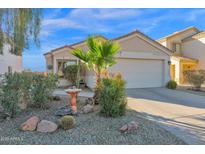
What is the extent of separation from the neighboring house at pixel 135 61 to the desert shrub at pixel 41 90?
7.25 metres

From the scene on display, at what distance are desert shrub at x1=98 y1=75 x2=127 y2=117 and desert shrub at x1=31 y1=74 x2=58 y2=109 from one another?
7.45 feet

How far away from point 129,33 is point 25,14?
9716mm

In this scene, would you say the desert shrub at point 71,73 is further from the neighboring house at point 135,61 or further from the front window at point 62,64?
the neighboring house at point 135,61

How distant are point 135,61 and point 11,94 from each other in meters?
11.1

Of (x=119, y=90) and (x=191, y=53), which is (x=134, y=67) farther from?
(x=191, y=53)

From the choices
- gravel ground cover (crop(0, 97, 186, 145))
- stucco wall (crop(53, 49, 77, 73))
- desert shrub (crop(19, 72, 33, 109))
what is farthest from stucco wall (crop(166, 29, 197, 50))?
desert shrub (crop(19, 72, 33, 109))

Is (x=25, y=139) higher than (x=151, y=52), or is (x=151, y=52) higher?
(x=151, y=52)

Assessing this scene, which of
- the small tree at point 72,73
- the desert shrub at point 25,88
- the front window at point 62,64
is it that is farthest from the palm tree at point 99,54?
the front window at point 62,64

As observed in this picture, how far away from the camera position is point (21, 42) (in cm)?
716

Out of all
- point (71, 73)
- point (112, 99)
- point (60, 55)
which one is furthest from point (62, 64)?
point (112, 99)

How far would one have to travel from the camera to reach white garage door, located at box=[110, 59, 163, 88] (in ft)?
49.2

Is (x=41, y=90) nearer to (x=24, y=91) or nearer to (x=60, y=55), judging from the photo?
(x=24, y=91)
